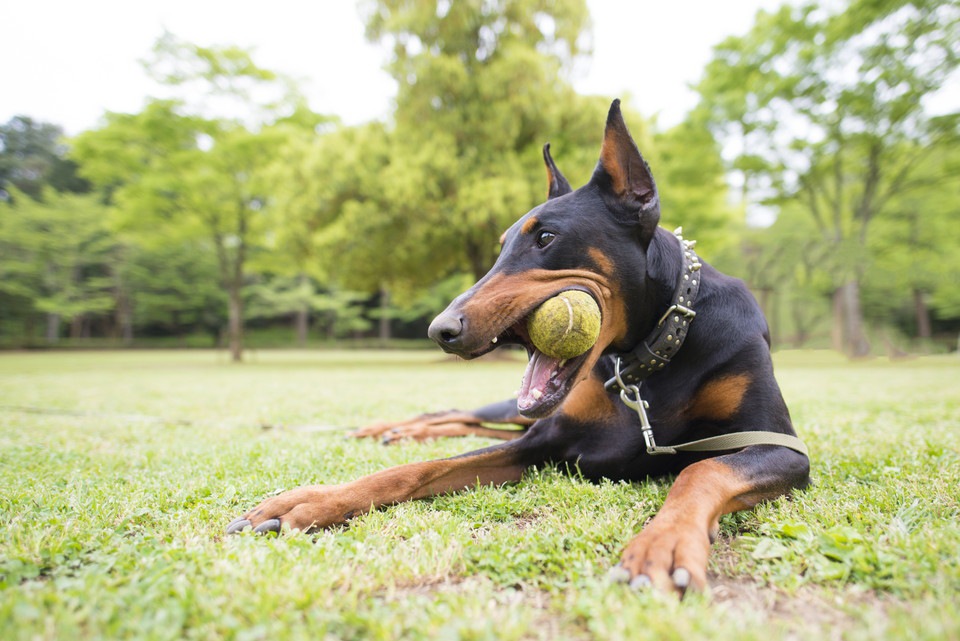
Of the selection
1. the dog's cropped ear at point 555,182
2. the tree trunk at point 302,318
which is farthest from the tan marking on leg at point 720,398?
the tree trunk at point 302,318

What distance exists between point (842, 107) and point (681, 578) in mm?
17704

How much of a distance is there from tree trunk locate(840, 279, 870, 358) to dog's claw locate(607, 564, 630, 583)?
17874 mm

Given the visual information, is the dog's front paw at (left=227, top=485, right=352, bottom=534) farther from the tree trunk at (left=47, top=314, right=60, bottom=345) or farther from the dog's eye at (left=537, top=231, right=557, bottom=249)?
the tree trunk at (left=47, top=314, right=60, bottom=345)

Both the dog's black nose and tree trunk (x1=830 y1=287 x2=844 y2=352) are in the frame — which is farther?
tree trunk (x1=830 y1=287 x2=844 y2=352)

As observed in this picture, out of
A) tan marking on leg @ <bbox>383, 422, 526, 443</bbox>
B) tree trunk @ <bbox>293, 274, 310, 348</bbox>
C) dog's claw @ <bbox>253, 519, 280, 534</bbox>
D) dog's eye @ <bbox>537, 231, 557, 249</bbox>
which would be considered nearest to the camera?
dog's claw @ <bbox>253, 519, 280, 534</bbox>

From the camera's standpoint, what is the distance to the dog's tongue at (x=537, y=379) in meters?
1.97

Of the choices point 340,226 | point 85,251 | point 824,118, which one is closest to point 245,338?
point 85,251

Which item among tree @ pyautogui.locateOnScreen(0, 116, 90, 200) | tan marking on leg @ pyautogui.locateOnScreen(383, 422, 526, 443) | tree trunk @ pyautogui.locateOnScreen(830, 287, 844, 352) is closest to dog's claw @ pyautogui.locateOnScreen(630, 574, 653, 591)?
tan marking on leg @ pyautogui.locateOnScreen(383, 422, 526, 443)

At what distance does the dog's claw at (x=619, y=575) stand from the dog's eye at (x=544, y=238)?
1206 millimetres

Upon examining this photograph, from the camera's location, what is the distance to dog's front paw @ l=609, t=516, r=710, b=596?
1.29m

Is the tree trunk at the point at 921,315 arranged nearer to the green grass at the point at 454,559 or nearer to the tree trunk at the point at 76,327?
the green grass at the point at 454,559

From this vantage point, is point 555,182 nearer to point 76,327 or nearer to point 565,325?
point 565,325

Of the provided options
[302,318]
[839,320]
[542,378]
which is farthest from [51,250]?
[839,320]

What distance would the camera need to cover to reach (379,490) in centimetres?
200
